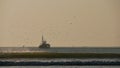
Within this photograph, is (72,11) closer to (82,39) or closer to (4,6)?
(82,39)

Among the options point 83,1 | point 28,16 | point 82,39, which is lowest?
point 82,39

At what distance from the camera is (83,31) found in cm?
220

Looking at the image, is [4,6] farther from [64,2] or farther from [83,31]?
[83,31]

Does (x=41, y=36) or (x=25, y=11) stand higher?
(x=25, y=11)

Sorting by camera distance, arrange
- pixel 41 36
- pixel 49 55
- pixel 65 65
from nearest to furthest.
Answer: pixel 65 65 → pixel 49 55 → pixel 41 36

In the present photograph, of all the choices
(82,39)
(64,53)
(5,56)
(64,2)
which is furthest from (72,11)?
(5,56)

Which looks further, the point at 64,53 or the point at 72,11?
the point at 72,11

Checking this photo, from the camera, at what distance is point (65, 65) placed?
1.13m

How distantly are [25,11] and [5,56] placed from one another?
1.09m

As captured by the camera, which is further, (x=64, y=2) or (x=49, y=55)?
(x=64, y=2)

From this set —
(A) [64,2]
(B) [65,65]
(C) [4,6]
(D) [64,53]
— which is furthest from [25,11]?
(B) [65,65]

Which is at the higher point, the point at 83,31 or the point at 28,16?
the point at 28,16

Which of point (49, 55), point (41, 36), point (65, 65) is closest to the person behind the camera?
point (65, 65)

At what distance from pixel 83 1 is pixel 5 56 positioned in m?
1.25
